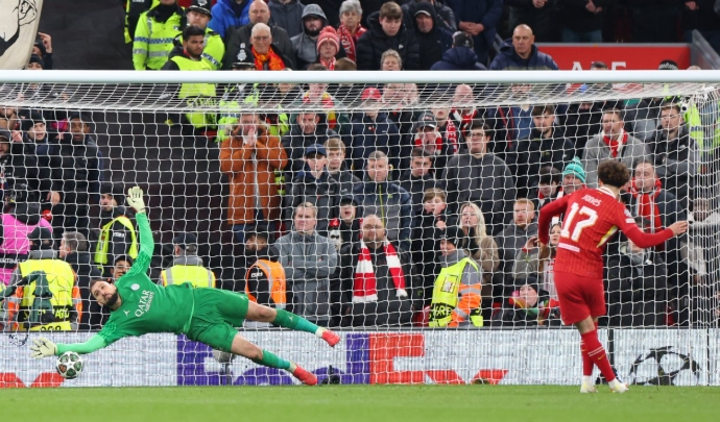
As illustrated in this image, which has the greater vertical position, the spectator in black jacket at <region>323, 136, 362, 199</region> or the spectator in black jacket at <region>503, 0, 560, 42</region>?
the spectator in black jacket at <region>503, 0, 560, 42</region>

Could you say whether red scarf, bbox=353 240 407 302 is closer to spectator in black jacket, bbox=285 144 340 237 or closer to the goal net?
the goal net

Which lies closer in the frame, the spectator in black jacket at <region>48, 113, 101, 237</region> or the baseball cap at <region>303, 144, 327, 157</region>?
the baseball cap at <region>303, 144, 327, 157</region>

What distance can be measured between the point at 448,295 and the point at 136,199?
3057 mm

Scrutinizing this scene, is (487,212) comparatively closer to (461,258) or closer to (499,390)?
(461,258)

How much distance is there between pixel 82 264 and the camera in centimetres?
1175

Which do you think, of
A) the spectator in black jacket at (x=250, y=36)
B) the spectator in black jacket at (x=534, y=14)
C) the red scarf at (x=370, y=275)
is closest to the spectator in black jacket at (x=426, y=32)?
the spectator in black jacket at (x=534, y=14)

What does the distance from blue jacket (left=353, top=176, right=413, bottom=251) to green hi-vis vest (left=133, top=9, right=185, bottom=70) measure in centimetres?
291

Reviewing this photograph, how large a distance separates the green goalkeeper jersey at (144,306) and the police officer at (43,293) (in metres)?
1.23

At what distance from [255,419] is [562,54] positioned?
8.85 metres

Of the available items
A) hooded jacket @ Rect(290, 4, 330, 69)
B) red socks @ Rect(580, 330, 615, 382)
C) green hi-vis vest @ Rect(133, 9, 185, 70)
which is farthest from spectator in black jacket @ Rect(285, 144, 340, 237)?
red socks @ Rect(580, 330, 615, 382)

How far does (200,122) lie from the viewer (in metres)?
12.5

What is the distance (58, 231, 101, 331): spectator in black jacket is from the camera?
11.7 m

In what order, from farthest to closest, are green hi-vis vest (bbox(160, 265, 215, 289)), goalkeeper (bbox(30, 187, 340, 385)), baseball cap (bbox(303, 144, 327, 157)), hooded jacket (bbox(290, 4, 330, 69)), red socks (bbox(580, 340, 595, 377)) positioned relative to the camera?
hooded jacket (bbox(290, 4, 330, 69)) < baseball cap (bbox(303, 144, 327, 157)) < green hi-vis vest (bbox(160, 265, 215, 289)) < goalkeeper (bbox(30, 187, 340, 385)) < red socks (bbox(580, 340, 595, 377))

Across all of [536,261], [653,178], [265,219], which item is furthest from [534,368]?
[265,219]
